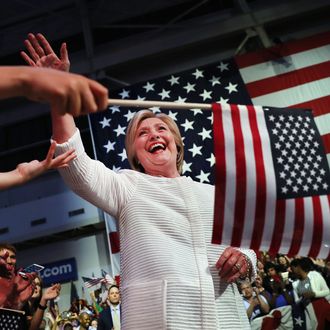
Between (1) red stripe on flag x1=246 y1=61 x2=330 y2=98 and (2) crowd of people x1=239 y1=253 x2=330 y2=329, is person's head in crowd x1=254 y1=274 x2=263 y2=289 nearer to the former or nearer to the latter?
(2) crowd of people x1=239 y1=253 x2=330 y2=329

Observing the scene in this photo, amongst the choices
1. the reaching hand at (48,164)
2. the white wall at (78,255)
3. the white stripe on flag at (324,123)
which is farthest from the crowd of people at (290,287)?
the white wall at (78,255)

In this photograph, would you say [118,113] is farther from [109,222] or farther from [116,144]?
[109,222]

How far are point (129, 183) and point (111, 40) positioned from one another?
33.6 feet

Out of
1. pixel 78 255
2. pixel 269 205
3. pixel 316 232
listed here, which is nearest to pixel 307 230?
pixel 316 232

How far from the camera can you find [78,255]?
1162 cm

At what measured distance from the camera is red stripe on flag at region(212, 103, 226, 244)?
1.57 metres

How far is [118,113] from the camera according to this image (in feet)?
29.7

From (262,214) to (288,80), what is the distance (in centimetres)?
780

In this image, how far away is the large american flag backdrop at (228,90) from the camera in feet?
28.0

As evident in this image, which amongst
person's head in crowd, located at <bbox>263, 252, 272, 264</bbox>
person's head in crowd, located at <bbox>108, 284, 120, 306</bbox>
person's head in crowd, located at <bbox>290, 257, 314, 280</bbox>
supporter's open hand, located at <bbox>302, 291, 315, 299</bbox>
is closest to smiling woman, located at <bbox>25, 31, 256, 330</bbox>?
supporter's open hand, located at <bbox>302, 291, 315, 299</bbox>

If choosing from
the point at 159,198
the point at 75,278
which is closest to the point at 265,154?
the point at 159,198

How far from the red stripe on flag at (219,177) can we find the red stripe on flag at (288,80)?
7514 millimetres

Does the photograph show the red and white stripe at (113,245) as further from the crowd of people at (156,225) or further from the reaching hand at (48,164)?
the reaching hand at (48,164)

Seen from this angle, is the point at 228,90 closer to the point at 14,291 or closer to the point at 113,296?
the point at 113,296
